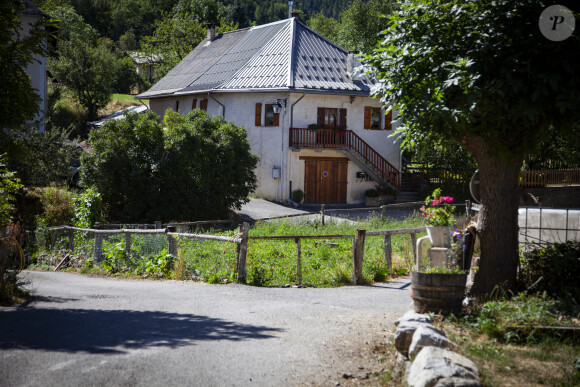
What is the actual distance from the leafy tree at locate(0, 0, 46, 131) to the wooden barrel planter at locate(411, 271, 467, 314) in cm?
645

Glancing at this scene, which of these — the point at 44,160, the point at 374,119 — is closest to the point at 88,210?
the point at 44,160

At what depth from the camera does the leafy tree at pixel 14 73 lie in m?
9.54

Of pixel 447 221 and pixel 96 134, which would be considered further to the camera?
pixel 96 134

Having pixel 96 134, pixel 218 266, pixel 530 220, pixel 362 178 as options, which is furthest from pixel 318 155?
pixel 530 220

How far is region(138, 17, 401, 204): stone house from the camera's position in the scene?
33531 millimetres

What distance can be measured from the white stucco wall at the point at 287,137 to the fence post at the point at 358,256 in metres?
20.4

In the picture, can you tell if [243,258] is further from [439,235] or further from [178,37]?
[178,37]

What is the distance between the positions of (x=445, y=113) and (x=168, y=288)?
289 inches

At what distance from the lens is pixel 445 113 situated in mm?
7879

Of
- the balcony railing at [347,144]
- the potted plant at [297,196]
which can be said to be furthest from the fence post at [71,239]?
the balcony railing at [347,144]

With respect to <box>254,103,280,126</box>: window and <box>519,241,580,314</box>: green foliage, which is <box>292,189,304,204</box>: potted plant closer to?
<box>254,103,280,126</box>: window

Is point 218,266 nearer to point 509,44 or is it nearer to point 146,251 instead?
point 146,251

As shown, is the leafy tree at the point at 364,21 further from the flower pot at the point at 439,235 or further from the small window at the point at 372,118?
the flower pot at the point at 439,235

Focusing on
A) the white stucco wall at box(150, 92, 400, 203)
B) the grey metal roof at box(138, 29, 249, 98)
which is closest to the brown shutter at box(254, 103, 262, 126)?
the white stucco wall at box(150, 92, 400, 203)
